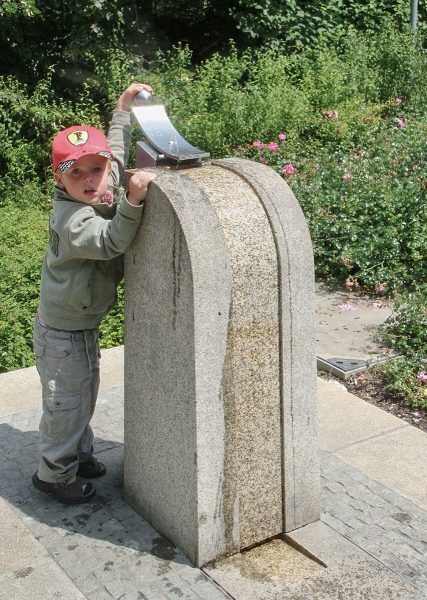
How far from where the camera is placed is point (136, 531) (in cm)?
331

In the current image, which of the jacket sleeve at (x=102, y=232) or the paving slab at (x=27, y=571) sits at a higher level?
the jacket sleeve at (x=102, y=232)

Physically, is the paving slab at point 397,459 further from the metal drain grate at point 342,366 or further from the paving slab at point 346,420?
the metal drain grate at point 342,366

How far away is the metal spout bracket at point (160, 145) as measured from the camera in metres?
3.17

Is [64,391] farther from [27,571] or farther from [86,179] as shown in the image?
Answer: [86,179]

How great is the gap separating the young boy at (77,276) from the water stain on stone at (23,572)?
45 cm

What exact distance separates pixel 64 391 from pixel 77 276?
49 cm

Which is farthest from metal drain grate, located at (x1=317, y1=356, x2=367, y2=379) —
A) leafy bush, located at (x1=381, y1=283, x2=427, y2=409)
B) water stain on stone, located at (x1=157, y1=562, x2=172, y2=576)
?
→ water stain on stone, located at (x1=157, y1=562, x2=172, y2=576)

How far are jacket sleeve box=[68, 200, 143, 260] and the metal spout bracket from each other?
0.95 feet

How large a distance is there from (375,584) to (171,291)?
125 cm

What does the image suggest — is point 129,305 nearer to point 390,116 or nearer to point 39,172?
point 39,172

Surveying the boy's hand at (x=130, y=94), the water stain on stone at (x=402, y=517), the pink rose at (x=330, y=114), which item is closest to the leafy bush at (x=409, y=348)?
the water stain on stone at (x=402, y=517)

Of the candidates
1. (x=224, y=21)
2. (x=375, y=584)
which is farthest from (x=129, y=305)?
(x=224, y=21)

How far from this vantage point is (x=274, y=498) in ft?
10.6

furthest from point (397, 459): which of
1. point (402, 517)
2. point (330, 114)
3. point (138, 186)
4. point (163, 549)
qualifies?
point (330, 114)
